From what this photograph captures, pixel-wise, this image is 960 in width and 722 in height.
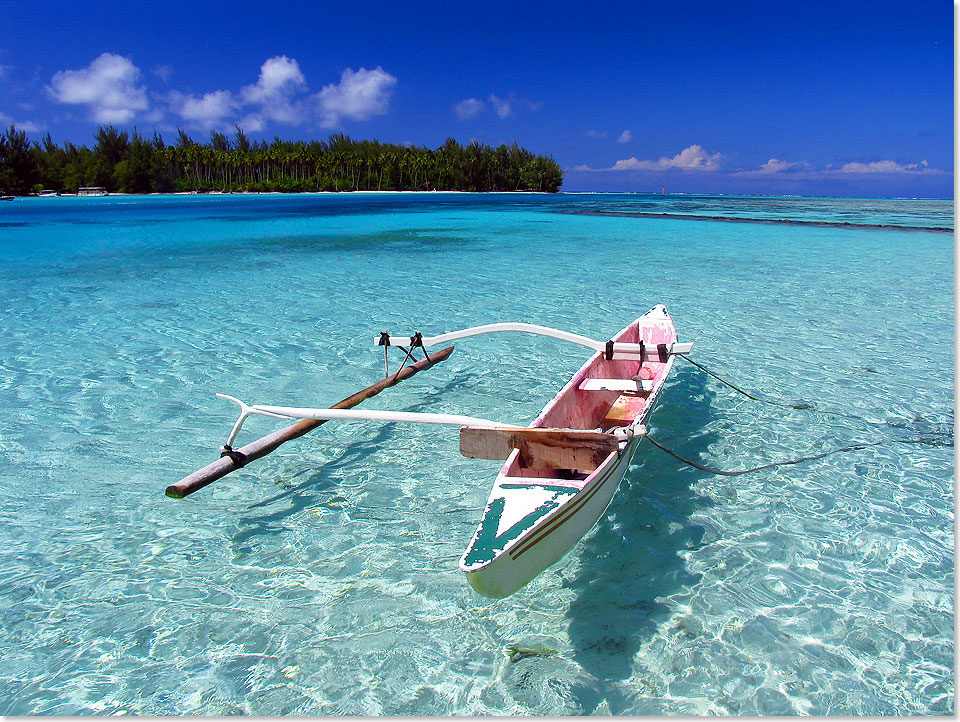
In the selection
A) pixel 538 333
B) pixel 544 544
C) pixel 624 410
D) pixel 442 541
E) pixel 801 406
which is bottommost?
pixel 442 541

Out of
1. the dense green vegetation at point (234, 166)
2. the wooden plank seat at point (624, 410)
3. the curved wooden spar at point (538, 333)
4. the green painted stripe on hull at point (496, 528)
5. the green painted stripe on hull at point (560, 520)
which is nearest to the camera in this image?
the green painted stripe on hull at point (496, 528)

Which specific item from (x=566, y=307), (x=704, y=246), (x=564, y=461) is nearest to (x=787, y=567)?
(x=564, y=461)

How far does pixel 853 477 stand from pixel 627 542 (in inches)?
74.9

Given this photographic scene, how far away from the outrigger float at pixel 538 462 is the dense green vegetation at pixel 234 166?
274 ft

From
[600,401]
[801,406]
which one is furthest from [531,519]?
[801,406]

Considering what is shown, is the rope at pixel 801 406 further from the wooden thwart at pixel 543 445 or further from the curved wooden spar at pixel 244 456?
the curved wooden spar at pixel 244 456

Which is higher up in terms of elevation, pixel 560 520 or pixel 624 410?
pixel 560 520

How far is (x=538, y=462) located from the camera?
3213 millimetres

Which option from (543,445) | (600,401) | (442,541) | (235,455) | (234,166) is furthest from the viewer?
(234,166)

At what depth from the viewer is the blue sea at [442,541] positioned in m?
2.64

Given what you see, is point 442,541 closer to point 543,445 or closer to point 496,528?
point 543,445

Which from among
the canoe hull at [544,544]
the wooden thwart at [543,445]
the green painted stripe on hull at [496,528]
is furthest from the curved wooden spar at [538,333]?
the green painted stripe on hull at [496,528]

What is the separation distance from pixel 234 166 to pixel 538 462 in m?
91.9

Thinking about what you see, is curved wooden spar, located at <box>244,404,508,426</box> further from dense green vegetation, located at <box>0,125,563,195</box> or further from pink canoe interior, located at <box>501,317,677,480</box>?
dense green vegetation, located at <box>0,125,563,195</box>
